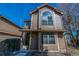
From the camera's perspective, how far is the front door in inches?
120

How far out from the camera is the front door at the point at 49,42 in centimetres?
305

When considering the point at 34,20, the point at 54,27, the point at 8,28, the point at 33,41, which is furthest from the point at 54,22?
the point at 8,28

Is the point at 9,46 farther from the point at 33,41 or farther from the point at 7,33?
the point at 33,41

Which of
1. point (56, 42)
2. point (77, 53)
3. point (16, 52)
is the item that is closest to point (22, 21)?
point (16, 52)

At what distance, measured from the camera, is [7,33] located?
307 centimetres

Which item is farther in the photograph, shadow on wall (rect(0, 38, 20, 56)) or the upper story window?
the upper story window

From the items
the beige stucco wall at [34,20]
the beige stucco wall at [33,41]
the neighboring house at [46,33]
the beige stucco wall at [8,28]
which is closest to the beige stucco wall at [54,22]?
the neighboring house at [46,33]

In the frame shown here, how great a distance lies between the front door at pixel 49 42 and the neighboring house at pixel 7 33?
63 centimetres

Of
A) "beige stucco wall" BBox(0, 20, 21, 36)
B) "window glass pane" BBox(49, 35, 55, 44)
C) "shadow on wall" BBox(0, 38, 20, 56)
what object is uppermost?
"beige stucco wall" BBox(0, 20, 21, 36)

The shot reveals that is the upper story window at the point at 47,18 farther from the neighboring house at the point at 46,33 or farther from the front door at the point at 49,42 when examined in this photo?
the front door at the point at 49,42

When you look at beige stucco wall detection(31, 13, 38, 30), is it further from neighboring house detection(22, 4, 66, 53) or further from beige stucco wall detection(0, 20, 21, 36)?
beige stucco wall detection(0, 20, 21, 36)

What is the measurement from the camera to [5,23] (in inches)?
122

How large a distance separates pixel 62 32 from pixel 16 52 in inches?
48.3

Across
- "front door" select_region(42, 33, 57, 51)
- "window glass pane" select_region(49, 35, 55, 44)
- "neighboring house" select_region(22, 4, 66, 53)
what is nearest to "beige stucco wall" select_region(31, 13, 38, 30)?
"neighboring house" select_region(22, 4, 66, 53)
